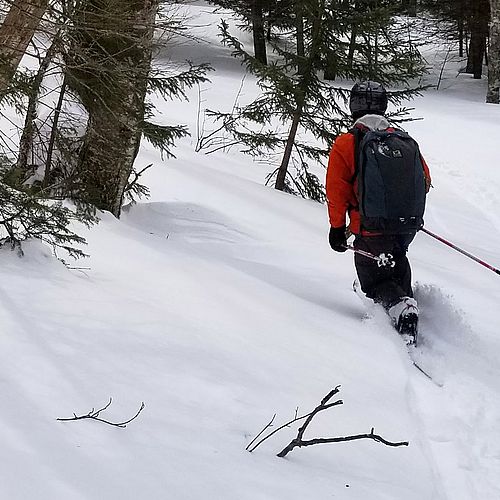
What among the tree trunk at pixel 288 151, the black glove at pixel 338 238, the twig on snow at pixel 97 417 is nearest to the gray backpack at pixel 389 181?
the black glove at pixel 338 238

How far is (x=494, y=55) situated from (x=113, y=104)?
16.9 metres

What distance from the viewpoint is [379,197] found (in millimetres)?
4891

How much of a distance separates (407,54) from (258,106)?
2370 mm

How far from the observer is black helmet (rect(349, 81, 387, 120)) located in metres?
5.24

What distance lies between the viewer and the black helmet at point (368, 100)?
524cm

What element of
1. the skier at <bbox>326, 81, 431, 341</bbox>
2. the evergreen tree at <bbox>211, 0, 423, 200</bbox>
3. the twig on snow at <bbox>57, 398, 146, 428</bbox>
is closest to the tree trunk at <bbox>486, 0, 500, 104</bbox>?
the evergreen tree at <bbox>211, 0, 423, 200</bbox>

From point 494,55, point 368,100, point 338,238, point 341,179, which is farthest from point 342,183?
point 494,55

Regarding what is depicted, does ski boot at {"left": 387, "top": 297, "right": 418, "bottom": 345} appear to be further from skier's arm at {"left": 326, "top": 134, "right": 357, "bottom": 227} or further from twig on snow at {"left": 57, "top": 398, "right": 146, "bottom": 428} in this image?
twig on snow at {"left": 57, "top": 398, "right": 146, "bottom": 428}

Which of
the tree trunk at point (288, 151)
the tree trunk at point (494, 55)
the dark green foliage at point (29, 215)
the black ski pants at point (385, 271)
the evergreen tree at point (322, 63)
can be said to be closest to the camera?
the dark green foliage at point (29, 215)

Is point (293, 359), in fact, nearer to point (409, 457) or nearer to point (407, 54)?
point (409, 457)

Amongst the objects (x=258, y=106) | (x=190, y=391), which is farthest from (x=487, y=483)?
(x=258, y=106)

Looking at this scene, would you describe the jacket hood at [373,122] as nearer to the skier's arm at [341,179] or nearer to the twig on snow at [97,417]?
the skier's arm at [341,179]

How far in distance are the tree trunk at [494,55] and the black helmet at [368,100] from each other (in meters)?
16.1

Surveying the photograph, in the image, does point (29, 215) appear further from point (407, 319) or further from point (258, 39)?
point (258, 39)
